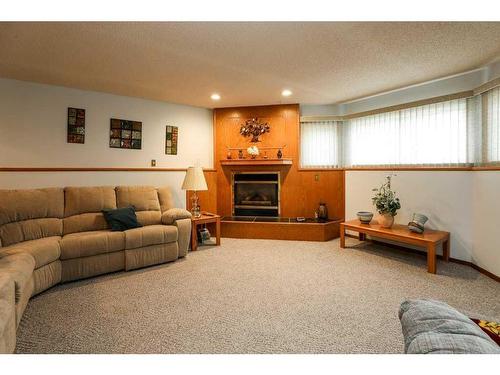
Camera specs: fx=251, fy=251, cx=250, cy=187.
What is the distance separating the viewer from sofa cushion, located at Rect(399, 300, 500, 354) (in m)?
0.69

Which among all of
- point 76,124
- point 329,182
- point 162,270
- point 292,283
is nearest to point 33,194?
point 76,124

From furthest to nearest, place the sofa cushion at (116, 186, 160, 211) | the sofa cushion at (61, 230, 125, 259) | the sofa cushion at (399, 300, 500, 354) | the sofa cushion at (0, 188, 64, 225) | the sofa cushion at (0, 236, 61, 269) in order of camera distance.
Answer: the sofa cushion at (116, 186, 160, 211) < the sofa cushion at (0, 188, 64, 225) < the sofa cushion at (61, 230, 125, 259) < the sofa cushion at (0, 236, 61, 269) < the sofa cushion at (399, 300, 500, 354)

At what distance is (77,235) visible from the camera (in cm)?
290

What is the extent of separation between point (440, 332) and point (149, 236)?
2965mm

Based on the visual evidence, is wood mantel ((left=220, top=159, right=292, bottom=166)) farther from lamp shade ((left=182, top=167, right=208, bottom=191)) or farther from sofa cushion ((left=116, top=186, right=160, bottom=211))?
sofa cushion ((left=116, top=186, right=160, bottom=211))

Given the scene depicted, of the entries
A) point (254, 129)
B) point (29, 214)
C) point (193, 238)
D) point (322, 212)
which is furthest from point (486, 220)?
point (29, 214)

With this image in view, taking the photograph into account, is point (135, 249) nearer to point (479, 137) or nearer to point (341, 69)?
point (341, 69)

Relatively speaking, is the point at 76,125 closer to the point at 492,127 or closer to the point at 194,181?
the point at 194,181

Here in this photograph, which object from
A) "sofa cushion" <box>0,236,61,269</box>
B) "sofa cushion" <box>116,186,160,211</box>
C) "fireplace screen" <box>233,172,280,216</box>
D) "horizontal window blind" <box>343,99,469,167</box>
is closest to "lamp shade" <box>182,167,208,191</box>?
"sofa cushion" <box>116,186,160,211</box>

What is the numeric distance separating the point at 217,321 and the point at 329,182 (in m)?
3.41

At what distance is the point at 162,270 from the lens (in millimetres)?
3043

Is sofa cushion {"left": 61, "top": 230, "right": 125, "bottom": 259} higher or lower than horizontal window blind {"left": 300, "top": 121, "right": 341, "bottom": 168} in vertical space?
lower

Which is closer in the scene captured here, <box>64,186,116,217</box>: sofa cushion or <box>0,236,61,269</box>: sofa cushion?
<box>0,236,61,269</box>: sofa cushion

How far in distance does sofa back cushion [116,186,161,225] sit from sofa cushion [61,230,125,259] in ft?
1.97
